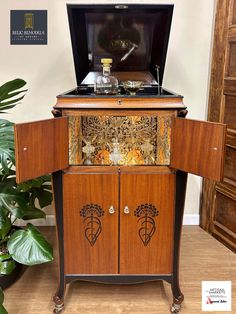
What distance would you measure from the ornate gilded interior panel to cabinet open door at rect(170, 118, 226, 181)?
65 mm

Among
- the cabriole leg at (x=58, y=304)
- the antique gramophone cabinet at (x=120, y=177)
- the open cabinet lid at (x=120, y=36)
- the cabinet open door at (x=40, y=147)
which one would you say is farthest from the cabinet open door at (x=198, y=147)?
the cabriole leg at (x=58, y=304)

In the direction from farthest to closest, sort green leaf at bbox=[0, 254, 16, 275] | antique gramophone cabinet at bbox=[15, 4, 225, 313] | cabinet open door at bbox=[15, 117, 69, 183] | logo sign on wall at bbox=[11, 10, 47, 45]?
logo sign on wall at bbox=[11, 10, 47, 45] → green leaf at bbox=[0, 254, 16, 275] → antique gramophone cabinet at bbox=[15, 4, 225, 313] → cabinet open door at bbox=[15, 117, 69, 183]

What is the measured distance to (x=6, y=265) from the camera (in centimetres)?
169

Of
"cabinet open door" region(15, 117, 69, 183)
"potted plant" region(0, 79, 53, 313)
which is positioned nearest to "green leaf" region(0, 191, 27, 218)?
"potted plant" region(0, 79, 53, 313)

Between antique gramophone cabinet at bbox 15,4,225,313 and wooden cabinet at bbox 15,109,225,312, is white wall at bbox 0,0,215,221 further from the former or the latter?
wooden cabinet at bbox 15,109,225,312

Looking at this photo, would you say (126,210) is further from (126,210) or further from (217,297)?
(217,297)

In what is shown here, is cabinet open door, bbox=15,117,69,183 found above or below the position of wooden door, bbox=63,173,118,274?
above

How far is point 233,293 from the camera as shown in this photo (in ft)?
5.68

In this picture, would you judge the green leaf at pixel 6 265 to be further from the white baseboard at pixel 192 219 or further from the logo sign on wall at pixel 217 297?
the white baseboard at pixel 192 219

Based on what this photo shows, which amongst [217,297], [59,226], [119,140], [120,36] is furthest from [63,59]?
[217,297]

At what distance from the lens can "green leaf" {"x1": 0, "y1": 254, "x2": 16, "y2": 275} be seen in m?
1.68

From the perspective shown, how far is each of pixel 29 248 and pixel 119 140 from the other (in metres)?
0.65

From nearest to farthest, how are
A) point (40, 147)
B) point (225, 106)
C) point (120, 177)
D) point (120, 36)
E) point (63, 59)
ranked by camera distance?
point (40, 147) → point (120, 177) → point (120, 36) → point (225, 106) → point (63, 59)

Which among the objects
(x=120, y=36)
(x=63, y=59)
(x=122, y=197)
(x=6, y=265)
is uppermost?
(x=120, y=36)
